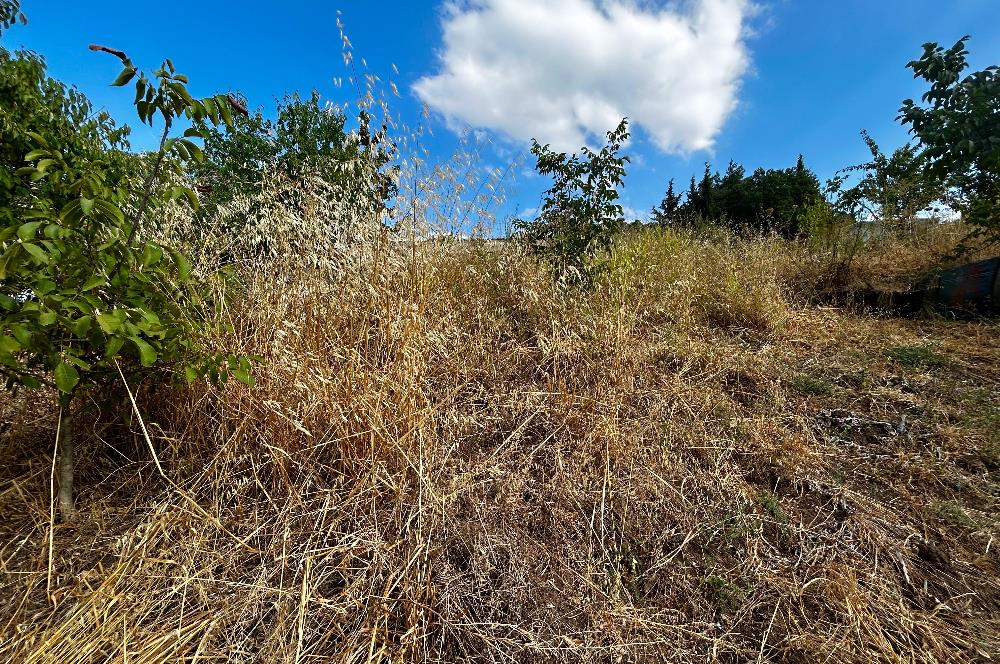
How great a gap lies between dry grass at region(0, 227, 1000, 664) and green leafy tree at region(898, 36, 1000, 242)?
2259 millimetres

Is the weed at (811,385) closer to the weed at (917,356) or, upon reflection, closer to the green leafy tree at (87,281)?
the weed at (917,356)

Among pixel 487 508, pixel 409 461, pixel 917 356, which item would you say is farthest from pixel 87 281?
pixel 917 356

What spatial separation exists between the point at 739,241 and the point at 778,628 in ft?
16.1

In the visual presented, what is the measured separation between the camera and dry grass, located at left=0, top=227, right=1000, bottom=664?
1045mm

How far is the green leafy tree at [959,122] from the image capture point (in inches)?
123

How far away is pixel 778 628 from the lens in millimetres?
1085

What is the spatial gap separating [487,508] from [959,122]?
15.9ft

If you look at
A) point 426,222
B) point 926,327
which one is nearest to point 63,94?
point 426,222

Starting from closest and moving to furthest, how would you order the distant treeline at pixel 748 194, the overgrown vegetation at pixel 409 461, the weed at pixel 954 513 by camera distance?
1. the overgrown vegetation at pixel 409 461
2. the weed at pixel 954 513
3. the distant treeline at pixel 748 194

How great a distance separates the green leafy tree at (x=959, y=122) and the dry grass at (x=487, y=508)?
A: 2.26 meters

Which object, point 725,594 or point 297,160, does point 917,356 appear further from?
point 297,160

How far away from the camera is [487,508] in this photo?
1.38 m

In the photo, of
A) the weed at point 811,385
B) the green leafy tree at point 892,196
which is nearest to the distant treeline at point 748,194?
the green leafy tree at point 892,196

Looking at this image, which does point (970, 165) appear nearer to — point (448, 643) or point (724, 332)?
point (724, 332)
